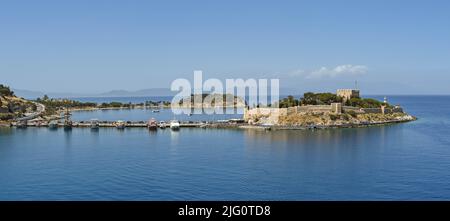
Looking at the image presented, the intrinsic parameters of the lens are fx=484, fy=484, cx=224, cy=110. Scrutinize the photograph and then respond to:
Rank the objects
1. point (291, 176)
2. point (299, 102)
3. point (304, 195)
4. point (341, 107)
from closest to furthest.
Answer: point (304, 195) → point (291, 176) → point (341, 107) → point (299, 102)

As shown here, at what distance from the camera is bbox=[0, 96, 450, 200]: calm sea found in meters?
12.0

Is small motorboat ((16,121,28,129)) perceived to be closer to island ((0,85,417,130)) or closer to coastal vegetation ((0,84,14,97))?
island ((0,85,417,130))

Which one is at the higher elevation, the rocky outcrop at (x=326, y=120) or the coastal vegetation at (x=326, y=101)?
the coastal vegetation at (x=326, y=101)

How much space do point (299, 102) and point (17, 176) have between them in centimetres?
2383

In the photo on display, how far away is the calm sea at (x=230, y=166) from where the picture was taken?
12.0 meters

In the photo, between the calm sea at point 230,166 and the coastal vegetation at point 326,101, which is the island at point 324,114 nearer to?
the coastal vegetation at point 326,101

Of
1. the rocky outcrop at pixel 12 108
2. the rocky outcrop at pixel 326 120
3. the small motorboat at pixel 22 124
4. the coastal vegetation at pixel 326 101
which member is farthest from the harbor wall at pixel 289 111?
the rocky outcrop at pixel 12 108

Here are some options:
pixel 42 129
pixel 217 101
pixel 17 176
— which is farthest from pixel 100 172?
pixel 217 101

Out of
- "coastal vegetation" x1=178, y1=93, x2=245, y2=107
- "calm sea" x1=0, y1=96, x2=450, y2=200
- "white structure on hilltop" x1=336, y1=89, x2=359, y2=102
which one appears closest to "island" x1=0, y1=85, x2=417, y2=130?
"white structure on hilltop" x1=336, y1=89, x2=359, y2=102

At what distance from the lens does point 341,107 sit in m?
32.2

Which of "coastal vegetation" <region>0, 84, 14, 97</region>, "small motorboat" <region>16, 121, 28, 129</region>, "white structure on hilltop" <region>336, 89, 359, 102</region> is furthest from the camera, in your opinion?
"coastal vegetation" <region>0, 84, 14, 97</region>

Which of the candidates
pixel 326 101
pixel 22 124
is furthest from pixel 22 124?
pixel 326 101
